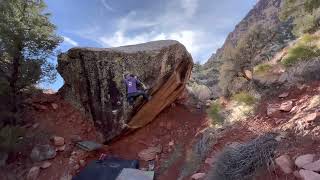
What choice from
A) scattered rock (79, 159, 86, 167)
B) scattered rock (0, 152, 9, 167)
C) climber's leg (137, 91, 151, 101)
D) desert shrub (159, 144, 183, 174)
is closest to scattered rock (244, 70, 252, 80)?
climber's leg (137, 91, 151, 101)

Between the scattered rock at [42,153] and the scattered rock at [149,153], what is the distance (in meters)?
3.21

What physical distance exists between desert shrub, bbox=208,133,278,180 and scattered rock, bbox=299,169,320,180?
0.81m

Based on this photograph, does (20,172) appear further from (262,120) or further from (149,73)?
(262,120)

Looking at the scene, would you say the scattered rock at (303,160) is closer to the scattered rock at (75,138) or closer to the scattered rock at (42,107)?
the scattered rock at (75,138)

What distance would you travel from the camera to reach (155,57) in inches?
566

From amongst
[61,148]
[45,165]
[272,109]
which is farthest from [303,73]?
[45,165]

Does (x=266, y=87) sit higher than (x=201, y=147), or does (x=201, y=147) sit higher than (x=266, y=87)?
(x=266, y=87)

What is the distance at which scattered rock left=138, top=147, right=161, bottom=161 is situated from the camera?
1334 cm

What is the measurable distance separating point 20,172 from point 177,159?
5545mm

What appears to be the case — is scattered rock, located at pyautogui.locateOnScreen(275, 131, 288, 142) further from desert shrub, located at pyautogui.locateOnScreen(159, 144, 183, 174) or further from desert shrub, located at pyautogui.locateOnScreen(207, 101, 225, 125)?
desert shrub, located at pyautogui.locateOnScreen(159, 144, 183, 174)

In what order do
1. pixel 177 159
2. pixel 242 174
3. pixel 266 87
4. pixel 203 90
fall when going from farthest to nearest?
1. pixel 203 90
2. pixel 266 87
3. pixel 177 159
4. pixel 242 174

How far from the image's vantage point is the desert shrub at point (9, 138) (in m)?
12.7

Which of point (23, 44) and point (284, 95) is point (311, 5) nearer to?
point (284, 95)

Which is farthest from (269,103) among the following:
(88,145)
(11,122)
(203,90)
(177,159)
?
(11,122)
